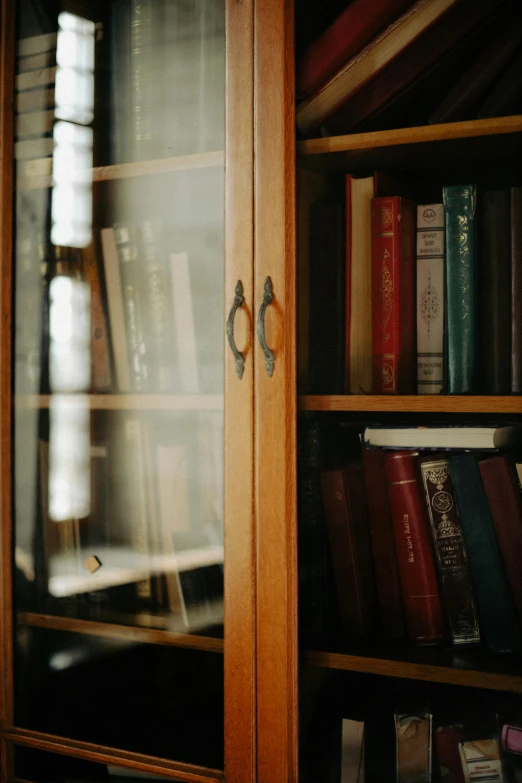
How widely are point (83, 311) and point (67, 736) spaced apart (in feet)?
2.34

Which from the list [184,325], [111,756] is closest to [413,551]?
[184,325]

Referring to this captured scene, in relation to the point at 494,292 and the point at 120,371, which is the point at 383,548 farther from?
the point at 120,371

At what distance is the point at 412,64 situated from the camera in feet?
2.96

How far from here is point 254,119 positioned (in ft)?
2.97

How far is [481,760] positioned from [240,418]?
57 centimetres

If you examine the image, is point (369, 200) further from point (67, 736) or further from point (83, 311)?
point (67, 736)

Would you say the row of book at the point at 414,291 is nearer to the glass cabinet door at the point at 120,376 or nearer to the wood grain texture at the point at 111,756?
the glass cabinet door at the point at 120,376

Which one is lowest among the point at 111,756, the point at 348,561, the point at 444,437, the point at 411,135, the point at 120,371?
the point at 111,756

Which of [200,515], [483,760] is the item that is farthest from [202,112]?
[483,760]

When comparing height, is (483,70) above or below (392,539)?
above

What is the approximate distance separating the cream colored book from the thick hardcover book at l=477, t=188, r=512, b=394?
0.15m

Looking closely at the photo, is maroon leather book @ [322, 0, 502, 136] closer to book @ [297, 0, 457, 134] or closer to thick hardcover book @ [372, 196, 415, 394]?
book @ [297, 0, 457, 134]

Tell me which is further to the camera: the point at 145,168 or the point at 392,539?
the point at 145,168

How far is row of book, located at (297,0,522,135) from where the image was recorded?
2.82 ft
